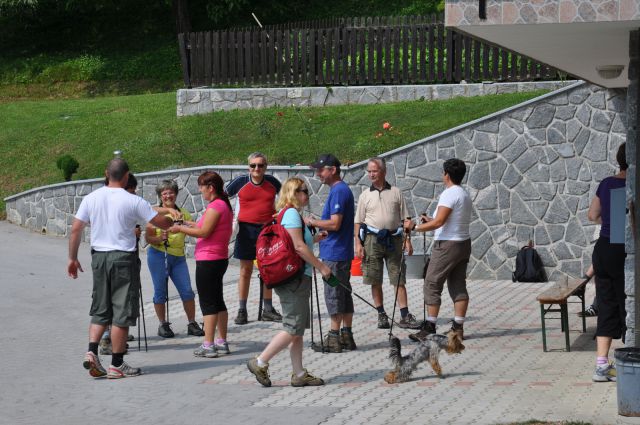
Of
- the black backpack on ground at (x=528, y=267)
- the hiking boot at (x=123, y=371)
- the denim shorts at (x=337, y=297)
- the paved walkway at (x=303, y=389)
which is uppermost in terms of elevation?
the denim shorts at (x=337, y=297)

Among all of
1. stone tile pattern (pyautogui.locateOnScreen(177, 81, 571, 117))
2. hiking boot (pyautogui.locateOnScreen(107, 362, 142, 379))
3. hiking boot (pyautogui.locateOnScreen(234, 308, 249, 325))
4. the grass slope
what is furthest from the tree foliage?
hiking boot (pyautogui.locateOnScreen(107, 362, 142, 379))

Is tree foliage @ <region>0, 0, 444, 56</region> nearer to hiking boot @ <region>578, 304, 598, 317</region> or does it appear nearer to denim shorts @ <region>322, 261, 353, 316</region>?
hiking boot @ <region>578, 304, 598, 317</region>

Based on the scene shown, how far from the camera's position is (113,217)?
9461 mm

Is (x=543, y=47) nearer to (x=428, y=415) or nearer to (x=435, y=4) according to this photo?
(x=428, y=415)

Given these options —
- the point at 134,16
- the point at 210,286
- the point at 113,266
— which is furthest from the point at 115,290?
the point at 134,16

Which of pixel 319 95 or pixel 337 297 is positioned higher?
pixel 319 95

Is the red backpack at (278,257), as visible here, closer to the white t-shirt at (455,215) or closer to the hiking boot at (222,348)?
the hiking boot at (222,348)

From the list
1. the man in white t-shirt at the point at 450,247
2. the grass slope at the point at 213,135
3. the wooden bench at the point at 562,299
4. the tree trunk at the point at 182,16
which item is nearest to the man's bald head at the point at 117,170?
the man in white t-shirt at the point at 450,247

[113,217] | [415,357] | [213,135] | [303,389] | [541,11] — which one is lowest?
[303,389]

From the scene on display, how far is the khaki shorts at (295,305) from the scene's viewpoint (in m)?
8.93

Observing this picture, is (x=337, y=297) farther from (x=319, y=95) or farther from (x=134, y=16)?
(x=134, y=16)

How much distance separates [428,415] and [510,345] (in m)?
2.93

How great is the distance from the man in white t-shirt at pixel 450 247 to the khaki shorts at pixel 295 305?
1949 mm

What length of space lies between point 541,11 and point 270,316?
540 cm
